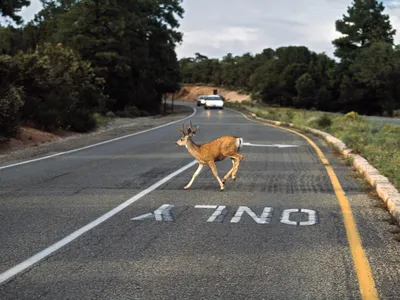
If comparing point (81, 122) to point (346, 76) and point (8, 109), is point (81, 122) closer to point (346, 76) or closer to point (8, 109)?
point (8, 109)

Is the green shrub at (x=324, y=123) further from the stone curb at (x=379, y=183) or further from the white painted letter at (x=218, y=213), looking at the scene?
the white painted letter at (x=218, y=213)

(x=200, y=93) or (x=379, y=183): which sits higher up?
(x=379, y=183)

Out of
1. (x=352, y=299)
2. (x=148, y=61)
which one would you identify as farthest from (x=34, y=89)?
(x=148, y=61)

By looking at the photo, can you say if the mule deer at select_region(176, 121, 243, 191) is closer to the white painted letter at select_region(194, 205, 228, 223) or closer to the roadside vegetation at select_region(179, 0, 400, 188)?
the white painted letter at select_region(194, 205, 228, 223)

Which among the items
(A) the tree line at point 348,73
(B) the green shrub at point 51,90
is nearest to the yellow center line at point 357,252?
(B) the green shrub at point 51,90

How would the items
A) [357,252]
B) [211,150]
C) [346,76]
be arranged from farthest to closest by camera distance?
1. [346,76]
2. [211,150]
3. [357,252]

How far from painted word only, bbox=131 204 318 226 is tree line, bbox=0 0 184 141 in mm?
10927

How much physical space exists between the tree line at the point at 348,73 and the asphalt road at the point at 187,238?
55.3 meters

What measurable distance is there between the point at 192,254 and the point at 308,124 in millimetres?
23371

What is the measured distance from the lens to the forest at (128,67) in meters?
22.8

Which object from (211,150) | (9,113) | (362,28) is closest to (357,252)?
(211,150)

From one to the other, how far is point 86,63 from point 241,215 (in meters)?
28.2

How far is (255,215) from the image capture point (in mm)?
7301

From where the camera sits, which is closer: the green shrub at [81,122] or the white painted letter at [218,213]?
the white painted letter at [218,213]
